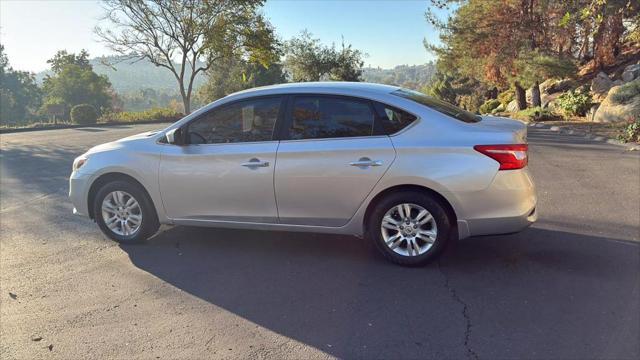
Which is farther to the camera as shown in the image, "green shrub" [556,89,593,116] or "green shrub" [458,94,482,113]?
"green shrub" [458,94,482,113]

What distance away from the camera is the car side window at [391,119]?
4297mm

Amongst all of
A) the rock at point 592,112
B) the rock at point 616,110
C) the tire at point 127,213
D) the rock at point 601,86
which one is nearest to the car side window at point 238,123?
the tire at point 127,213

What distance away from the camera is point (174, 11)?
26.8 meters

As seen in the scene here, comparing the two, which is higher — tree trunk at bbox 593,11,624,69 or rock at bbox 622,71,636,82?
tree trunk at bbox 593,11,624,69

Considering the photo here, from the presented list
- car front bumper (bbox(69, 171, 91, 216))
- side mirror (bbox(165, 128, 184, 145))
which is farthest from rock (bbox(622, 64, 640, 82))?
car front bumper (bbox(69, 171, 91, 216))

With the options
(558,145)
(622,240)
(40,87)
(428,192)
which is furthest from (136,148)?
(40,87)

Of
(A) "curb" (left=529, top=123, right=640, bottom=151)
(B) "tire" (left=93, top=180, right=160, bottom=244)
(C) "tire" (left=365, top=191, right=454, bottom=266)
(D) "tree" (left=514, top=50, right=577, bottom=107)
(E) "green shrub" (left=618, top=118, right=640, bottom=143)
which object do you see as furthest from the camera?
(D) "tree" (left=514, top=50, right=577, bottom=107)

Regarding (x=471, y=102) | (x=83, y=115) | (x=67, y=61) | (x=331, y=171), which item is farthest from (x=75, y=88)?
(x=331, y=171)

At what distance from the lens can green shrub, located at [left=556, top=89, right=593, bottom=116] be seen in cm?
1747

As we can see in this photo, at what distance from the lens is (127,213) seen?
511 cm

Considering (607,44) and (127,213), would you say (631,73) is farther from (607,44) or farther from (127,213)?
(127,213)

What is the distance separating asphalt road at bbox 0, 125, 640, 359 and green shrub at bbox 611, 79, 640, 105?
1135cm

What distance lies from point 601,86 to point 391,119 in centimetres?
1786

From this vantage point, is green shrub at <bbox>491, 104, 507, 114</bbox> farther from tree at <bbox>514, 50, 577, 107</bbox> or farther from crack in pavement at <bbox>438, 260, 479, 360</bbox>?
crack in pavement at <bbox>438, 260, 479, 360</bbox>
